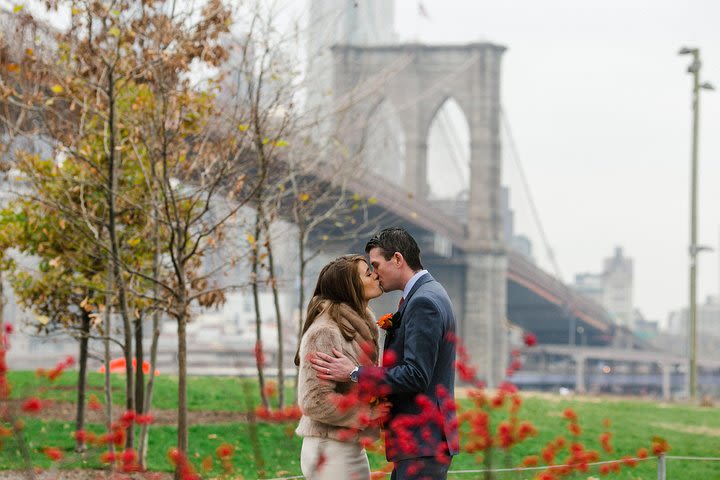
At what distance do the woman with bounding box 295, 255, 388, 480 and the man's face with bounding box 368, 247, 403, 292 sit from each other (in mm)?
42

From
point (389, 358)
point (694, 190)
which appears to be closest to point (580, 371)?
point (694, 190)

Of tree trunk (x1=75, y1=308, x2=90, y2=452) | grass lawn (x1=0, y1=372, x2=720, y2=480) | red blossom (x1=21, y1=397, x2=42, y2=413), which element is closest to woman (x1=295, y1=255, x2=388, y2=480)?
red blossom (x1=21, y1=397, x2=42, y2=413)

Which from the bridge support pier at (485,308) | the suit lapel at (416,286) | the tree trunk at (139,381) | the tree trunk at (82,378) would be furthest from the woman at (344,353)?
the bridge support pier at (485,308)

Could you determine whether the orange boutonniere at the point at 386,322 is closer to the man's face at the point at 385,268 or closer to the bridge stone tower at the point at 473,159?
the man's face at the point at 385,268

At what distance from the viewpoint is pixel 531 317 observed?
64062 mm

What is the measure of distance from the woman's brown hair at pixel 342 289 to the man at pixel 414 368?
0.27ft

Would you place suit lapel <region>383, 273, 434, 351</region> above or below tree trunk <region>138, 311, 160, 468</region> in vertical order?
above

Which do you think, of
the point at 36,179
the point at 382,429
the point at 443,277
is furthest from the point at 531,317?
the point at 382,429

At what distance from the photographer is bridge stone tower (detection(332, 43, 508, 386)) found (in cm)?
4775

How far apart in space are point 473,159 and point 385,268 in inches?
1833

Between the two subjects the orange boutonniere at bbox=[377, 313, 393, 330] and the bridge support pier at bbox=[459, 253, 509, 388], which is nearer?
the orange boutonniere at bbox=[377, 313, 393, 330]

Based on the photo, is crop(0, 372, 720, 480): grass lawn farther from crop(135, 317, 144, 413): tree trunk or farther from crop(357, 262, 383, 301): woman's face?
crop(357, 262, 383, 301): woman's face

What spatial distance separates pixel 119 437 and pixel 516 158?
202 feet

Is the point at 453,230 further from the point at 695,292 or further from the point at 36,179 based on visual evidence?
the point at 36,179
